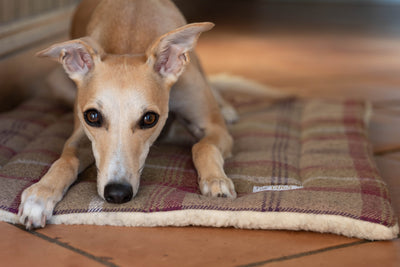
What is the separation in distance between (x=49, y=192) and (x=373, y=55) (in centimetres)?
489

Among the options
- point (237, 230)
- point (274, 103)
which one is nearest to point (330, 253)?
point (237, 230)

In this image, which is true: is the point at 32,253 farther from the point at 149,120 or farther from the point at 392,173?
the point at 392,173

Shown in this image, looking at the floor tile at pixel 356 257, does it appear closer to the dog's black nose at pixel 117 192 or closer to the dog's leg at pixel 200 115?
→ the dog's black nose at pixel 117 192

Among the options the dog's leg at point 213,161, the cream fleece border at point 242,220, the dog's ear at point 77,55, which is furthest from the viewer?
the dog's ear at point 77,55

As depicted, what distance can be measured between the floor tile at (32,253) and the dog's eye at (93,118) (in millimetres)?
448

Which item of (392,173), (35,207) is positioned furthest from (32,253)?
(392,173)

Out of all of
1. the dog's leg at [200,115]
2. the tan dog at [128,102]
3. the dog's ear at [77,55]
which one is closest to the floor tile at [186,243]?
the tan dog at [128,102]

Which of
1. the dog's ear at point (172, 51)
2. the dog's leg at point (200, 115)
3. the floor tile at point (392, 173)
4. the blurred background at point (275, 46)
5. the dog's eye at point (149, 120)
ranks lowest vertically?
the blurred background at point (275, 46)

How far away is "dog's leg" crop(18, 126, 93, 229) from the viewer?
1919 mm

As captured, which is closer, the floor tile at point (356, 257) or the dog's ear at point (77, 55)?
the floor tile at point (356, 257)

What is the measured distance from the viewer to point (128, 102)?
206cm

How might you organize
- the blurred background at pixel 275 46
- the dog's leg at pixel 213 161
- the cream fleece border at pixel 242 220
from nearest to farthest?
1. the cream fleece border at pixel 242 220
2. the dog's leg at pixel 213 161
3. the blurred background at pixel 275 46

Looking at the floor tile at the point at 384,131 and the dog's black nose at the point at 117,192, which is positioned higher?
the dog's black nose at the point at 117,192

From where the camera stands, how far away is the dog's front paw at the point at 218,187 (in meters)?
2.07
